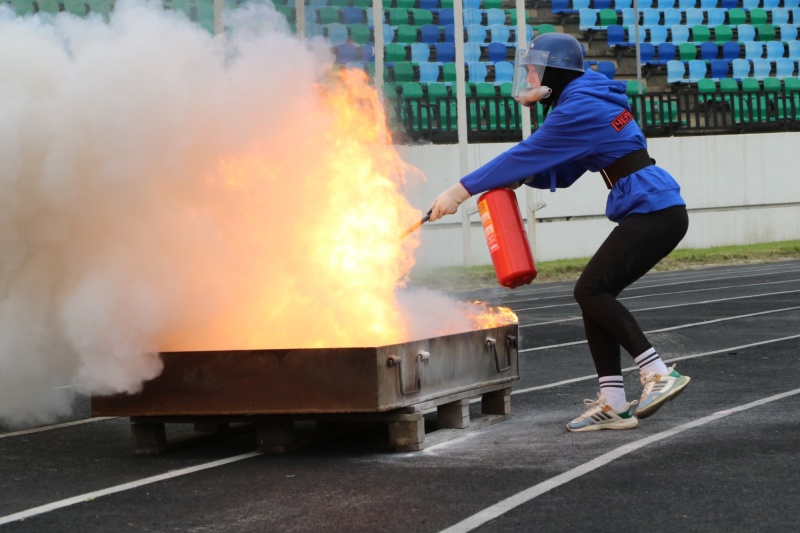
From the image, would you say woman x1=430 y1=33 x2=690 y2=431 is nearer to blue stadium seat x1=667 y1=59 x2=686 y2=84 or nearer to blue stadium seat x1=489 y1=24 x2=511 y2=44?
blue stadium seat x1=489 y1=24 x2=511 y2=44

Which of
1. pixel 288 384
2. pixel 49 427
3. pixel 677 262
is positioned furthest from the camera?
pixel 677 262

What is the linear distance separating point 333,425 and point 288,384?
0.90m

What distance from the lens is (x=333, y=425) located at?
725 centimetres

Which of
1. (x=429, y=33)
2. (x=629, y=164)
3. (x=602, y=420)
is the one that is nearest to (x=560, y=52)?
(x=629, y=164)

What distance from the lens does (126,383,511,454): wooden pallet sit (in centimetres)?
659

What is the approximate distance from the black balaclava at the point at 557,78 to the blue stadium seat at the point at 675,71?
2726 cm

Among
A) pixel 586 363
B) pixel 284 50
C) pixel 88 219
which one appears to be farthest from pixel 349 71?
pixel 586 363

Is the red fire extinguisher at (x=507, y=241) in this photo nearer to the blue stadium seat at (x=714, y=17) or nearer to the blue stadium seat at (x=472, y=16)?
the blue stadium seat at (x=472, y=16)

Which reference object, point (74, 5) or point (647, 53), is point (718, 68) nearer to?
point (647, 53)

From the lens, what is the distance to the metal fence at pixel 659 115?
25.4 m

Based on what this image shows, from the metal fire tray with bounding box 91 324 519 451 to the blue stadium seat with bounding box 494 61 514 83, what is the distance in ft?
79.0

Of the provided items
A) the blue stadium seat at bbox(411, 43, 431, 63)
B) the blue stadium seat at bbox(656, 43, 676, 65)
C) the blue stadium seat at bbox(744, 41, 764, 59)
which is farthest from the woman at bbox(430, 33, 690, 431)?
the blue stadium seat at bbox(744, 41, 764, 59)

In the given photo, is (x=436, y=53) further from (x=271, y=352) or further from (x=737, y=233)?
(x=271, y=352)

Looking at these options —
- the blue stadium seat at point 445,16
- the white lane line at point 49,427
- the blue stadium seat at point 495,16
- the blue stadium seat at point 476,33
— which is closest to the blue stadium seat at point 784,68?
the blue stadium seat at point 495,16
